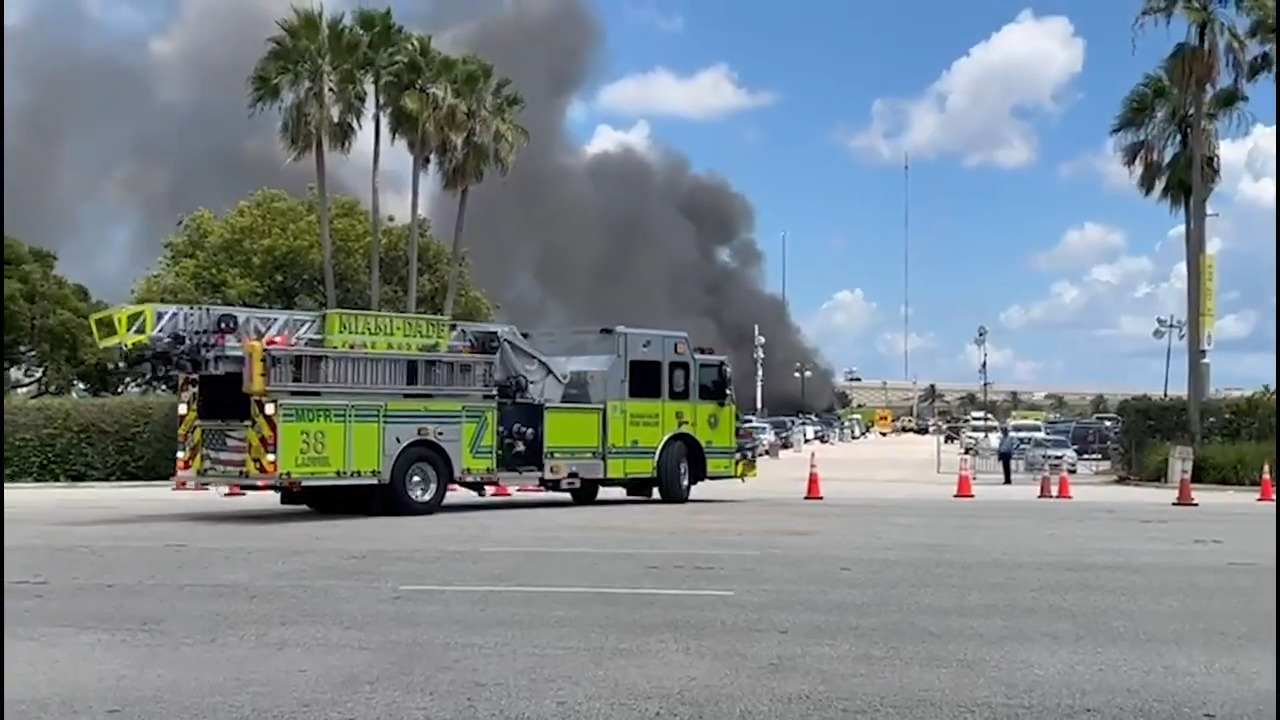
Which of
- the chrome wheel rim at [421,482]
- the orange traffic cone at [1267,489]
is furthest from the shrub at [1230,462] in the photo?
the chrome wheel rim at [421,482]

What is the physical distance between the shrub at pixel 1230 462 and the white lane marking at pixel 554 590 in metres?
23.4

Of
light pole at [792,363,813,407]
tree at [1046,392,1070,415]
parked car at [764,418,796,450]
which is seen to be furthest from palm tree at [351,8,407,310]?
tree at [1046,392,1070,415]

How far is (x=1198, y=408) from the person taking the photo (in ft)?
114

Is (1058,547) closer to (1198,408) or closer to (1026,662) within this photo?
(1026,662)

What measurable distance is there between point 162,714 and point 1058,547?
10.4 meters

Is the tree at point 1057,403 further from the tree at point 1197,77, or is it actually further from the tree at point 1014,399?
the tree at point 1197,77

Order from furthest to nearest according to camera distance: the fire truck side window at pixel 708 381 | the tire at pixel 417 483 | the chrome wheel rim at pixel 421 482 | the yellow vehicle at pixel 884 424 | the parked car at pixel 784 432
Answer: the yellow vehicle at pixel 884 424
the parked car at pixel 784 432
the fire truck side window at pixel 708 381
the chrome wheel rim at pixel 421 482
the tire at pixel 417 483

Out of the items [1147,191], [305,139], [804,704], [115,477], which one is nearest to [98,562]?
[804,704]

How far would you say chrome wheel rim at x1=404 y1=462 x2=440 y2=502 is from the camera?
65.3 ft

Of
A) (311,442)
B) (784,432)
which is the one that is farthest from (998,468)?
(311,442)

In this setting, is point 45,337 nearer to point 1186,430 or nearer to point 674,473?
point 674,473

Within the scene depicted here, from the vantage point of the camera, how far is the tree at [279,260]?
50500 millimetres

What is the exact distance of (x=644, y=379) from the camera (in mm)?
22859

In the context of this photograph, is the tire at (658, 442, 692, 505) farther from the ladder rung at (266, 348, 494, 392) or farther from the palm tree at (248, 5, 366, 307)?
the palm tree at (248, 5, 366, 307)
